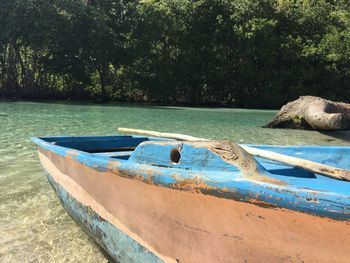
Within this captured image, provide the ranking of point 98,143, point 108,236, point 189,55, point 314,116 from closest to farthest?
point 108,236, point 98,143, point 314,116, point 189,55

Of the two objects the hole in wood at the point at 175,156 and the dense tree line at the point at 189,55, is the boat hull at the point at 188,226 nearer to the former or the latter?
the hole in wood at the point at 175,156

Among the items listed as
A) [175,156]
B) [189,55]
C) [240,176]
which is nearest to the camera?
[240,176]

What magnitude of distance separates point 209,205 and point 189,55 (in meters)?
29.3

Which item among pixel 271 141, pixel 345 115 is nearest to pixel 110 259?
pixel 271 141

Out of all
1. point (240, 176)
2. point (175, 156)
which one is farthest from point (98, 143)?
point (240, 176)

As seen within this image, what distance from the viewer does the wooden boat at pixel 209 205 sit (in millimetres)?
1930

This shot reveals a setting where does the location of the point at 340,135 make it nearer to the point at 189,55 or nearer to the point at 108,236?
the point at 108,236

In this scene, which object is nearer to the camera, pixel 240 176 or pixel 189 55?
pixel 240 176

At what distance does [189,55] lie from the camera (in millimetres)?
31047

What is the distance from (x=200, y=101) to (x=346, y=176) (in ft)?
94.7

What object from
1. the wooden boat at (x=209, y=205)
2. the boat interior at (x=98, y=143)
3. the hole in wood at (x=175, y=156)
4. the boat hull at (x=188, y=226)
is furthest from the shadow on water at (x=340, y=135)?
the hole in wood at (x=175, y=156)

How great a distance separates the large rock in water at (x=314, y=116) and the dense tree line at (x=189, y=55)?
1549cm

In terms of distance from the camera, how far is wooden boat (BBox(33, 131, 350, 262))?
1.93 metres

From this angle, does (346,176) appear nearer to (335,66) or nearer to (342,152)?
(342,152)
